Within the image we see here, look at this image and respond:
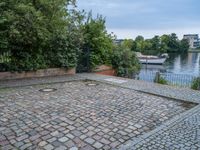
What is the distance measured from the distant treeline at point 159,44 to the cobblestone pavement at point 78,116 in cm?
4208

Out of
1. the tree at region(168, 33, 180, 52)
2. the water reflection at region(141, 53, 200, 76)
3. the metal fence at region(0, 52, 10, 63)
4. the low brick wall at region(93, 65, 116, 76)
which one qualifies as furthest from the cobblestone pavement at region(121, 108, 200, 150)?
the tree at region(168, 33, 180, 52)

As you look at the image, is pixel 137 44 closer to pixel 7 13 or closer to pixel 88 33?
pixel 88 33

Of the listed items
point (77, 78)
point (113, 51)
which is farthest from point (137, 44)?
point (77, 78)

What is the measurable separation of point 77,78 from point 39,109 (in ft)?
14.8

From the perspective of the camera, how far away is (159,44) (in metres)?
59.2

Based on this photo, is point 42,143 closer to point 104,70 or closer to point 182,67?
point 104,70

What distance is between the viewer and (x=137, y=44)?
5391 cm

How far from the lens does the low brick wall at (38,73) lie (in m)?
8.52

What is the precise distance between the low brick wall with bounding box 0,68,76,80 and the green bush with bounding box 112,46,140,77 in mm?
2819

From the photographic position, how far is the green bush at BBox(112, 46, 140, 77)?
1225cm

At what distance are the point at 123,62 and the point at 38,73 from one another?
17.1ft

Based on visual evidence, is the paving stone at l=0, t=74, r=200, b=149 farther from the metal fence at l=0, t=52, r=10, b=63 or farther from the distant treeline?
the distant treeline

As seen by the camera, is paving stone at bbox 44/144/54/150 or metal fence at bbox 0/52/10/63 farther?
metal fence at bbox 0/52/10/63

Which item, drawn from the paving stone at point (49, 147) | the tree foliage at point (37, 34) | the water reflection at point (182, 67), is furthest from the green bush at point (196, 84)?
the paving stone at point (49, 147)
